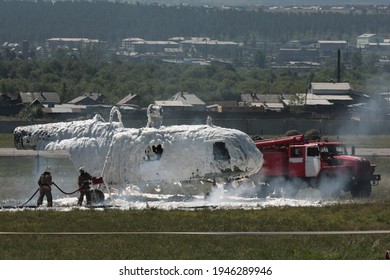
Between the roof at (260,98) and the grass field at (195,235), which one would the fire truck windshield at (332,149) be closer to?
the grass field at (195,235)

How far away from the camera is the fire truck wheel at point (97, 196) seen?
40.4 metres

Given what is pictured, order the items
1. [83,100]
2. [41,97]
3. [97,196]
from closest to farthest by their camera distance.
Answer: [97,196]
[41,97]
[83,100]

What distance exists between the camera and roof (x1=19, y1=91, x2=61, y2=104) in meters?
122

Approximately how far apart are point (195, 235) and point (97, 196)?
942 centimetres

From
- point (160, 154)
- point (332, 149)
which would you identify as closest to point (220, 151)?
point (160, 154)

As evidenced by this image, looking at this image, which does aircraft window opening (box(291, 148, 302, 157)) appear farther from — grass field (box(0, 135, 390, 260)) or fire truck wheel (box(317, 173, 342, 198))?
grass field (box(0, 135, 390, 260))

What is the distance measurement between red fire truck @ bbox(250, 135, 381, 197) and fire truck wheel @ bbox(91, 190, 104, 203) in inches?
284

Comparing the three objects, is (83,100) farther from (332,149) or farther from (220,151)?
(220,151)

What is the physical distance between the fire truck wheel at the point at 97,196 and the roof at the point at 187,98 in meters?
79.3

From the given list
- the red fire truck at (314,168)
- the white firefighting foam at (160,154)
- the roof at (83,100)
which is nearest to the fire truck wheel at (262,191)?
the red fire truck at (314,168)

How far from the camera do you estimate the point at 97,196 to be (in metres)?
40.5

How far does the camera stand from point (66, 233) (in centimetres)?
3206

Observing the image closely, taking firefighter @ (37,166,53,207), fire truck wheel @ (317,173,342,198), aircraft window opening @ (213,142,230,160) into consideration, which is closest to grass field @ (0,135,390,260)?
firefighter @ (37,166,53,207)

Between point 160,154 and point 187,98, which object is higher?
point 160,154
